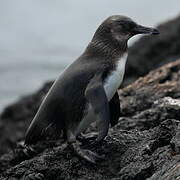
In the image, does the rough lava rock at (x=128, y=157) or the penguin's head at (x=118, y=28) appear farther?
the penguin's head at (x=118, y=28)

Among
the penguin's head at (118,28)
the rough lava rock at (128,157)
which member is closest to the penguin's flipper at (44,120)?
the rough lava rock at (128,157)

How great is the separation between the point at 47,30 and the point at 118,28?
77.7ft

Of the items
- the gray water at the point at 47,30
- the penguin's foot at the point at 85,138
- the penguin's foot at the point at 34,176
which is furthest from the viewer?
the gray water at the point at 47,30

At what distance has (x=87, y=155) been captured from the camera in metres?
5.79

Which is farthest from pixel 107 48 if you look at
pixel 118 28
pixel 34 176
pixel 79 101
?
pixel 34 176

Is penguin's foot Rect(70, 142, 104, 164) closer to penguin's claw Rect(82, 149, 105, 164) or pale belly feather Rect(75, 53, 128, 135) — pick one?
penguin's claw Rect(82, 149, 105, 164)

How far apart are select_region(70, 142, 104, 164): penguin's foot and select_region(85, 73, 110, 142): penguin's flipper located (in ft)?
0.75

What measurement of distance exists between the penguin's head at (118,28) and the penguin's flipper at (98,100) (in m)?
0.64

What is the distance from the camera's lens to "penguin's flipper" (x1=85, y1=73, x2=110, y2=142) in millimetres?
5969

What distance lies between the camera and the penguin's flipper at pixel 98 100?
597cm

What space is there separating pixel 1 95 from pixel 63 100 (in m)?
12.6

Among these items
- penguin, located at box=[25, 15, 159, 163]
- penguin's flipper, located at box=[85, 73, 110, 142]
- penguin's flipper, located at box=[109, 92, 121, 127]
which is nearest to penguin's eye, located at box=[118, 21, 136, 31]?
penguin, located at box=[25, 15, 159, 163]

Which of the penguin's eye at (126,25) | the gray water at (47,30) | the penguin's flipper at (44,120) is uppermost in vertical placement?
the penguin's eye at (126,25)

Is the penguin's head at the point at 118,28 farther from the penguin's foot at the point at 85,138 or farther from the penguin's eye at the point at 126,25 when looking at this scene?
the penguin's foot at the point at 85,138
